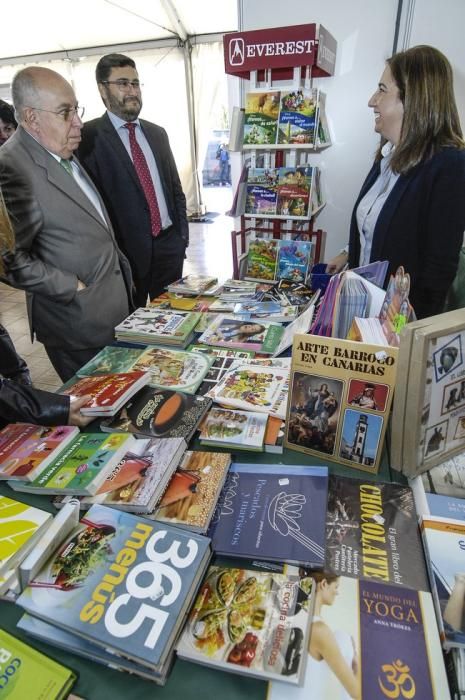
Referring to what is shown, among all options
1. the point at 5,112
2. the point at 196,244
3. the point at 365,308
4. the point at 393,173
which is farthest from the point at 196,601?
the point at 196,244

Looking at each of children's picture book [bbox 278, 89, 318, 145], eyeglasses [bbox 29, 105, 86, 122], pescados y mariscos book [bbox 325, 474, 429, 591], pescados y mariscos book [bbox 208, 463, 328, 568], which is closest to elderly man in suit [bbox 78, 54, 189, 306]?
eyeglasses [bbox 29, 105, 86, 122]

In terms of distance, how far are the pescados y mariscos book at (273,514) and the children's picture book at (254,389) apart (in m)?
0.20

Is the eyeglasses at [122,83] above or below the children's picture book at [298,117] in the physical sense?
above

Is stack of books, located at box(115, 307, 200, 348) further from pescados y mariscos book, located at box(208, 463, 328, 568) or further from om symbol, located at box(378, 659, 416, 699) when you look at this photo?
om symbol, located at box(378, 659, 416, 699)

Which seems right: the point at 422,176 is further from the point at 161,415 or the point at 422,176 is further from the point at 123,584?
the point at 123,584

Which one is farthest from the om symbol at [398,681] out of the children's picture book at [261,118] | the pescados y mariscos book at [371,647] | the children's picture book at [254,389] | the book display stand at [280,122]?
the children's picture book at [261,118]

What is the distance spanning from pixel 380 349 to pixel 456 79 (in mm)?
2817

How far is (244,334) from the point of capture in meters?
1.50

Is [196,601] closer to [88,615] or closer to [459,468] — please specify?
[88,615]

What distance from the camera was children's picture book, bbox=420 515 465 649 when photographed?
1.88ft

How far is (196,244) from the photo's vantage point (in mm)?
6262

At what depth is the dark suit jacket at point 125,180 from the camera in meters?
2.26

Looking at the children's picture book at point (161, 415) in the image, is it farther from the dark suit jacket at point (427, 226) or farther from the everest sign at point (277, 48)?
the everest sign at point (277, 48)

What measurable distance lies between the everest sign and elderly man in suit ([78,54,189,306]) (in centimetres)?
64
